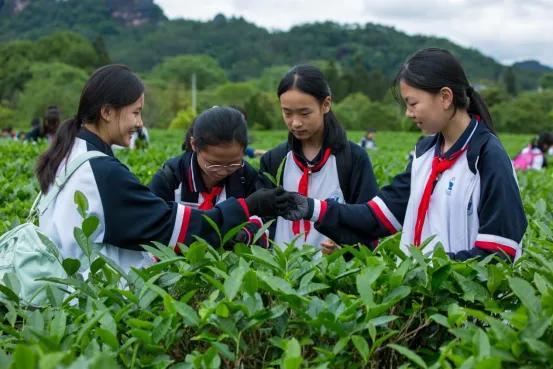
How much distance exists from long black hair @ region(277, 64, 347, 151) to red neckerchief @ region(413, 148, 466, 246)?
81 centimetres

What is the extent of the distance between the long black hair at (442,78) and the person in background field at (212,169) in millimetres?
768

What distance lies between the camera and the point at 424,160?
297cm

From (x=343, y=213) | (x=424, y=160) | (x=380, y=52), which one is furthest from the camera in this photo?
(x=380, y=52)

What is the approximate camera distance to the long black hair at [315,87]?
354 centimetres

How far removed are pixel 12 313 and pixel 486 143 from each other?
5.44 feet

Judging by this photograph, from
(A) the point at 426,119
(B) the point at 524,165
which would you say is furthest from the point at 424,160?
(B) the point at 524,165

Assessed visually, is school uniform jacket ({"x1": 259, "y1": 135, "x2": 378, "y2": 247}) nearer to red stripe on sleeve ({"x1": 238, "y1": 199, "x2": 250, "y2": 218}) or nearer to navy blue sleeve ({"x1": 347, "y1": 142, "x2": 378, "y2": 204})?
navy blue sleeve ({"x1": 347, "y1": 142, "x2": 378, "y2": 204})

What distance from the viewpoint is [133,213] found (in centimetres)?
260

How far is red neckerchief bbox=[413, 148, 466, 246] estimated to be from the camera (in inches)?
110

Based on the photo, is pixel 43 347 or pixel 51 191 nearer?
pixel 43 347

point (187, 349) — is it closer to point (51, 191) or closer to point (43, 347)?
point (43, 347)

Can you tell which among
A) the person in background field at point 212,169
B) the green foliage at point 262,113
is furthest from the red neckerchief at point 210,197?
the green foliage at point 262,113

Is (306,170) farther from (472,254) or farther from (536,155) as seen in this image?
(536,155)

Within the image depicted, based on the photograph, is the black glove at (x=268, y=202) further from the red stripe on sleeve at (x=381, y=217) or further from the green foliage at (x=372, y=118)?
the green foliage at (x=372, y=118)
